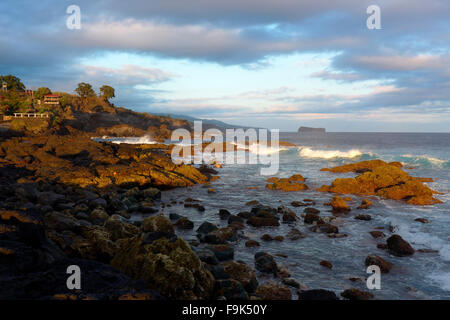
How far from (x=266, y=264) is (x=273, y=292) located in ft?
5.68

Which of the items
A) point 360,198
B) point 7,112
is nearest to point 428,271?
point 360,198

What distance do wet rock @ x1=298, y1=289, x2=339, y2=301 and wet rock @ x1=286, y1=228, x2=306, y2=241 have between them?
17.1ft

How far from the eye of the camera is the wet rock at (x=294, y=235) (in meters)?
13.7

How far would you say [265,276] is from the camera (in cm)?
986

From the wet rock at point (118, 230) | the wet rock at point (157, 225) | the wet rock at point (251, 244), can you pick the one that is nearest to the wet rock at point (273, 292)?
the wet rock at point (251, 244)

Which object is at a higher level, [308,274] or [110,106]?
[110,106]

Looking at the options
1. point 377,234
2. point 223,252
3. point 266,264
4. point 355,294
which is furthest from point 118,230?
point 377,234

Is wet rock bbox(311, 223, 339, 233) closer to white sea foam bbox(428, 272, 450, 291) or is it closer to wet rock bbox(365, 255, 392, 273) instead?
wet rock bbox(365, 255, 392, 273)

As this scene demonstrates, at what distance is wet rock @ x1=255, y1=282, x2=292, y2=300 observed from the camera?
839cm

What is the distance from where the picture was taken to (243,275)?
29.3 ft

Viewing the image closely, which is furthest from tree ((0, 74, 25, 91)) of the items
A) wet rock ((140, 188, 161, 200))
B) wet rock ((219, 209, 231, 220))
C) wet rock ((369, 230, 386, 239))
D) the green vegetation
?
wet rock ((369, 230, 386, 239))

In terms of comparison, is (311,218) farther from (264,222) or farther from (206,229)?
(206,229)

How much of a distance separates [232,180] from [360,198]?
1289cm
